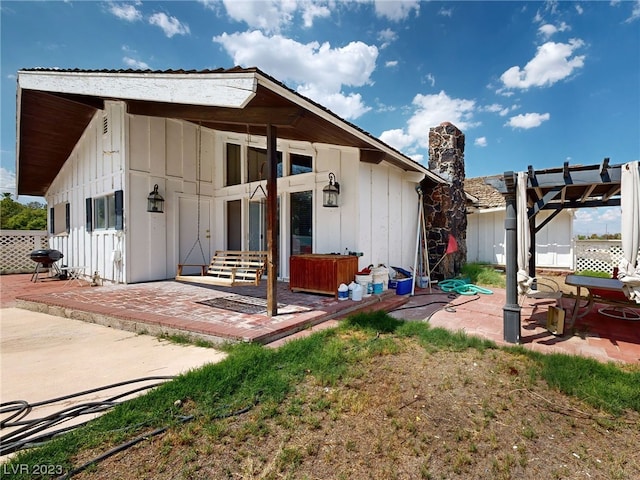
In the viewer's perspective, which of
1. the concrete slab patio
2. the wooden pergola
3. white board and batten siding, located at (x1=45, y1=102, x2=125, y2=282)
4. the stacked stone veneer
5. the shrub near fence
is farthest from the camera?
the shrub near fence

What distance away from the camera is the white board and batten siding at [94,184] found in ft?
23.4

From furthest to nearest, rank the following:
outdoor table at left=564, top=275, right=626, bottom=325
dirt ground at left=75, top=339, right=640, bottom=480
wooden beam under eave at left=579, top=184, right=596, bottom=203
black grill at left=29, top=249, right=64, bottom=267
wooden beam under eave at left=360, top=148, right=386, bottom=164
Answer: black grill at left=29, top=249, right=64, bottom=267 < wooden beam under eave at left=360, top=148, right=386, bottom=164 < wooden beam under eave at left=579, top=184, right=596, bottom=203 < outdoor table at left=564, top=275, right=626, bottom=325 < dirt ground at left=75, top=339, right=640, bottom=480

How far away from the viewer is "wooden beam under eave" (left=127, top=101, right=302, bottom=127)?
3.95 metres

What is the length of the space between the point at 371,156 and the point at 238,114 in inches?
119

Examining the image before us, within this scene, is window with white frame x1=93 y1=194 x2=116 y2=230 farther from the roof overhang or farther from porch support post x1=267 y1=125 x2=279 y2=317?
porch support post x1=267 y1=125 x2=279 y2=317

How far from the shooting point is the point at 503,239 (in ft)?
40.0

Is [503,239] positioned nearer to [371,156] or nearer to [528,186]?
[371,156]

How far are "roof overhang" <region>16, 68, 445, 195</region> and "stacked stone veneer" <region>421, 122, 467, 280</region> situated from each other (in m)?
0.58

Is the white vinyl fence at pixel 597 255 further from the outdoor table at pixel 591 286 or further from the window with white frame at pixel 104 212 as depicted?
the window with white frame at pixel 104 212

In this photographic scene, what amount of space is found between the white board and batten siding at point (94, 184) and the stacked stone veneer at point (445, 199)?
8465 millimetres

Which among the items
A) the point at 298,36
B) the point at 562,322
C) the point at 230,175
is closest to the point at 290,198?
the point at 230,175

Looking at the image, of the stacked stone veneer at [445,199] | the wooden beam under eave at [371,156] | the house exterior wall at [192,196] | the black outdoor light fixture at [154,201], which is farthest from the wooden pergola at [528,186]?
the black outdoor light fixture at [154,201]

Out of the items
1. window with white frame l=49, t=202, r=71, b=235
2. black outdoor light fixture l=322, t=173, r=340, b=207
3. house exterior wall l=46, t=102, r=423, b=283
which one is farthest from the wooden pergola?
window with white frame l=49, t=202, r=71, b=235

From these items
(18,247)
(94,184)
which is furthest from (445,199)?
(18,247)
